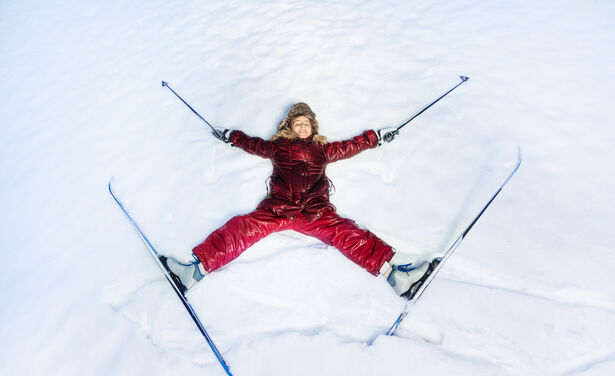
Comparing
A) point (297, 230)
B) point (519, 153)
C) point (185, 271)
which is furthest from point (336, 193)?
point (519, 153)

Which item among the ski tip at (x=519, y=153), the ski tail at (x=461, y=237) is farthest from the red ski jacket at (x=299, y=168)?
the ski tip at (x=519, y=153)

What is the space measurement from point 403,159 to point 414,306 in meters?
1.43

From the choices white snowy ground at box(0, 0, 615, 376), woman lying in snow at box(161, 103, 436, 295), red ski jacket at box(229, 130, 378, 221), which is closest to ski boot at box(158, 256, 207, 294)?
woman lying in snow at box(161, 103, 436, 295)

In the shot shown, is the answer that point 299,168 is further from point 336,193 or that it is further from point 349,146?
point 349,146

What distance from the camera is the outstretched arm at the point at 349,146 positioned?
2.70 m

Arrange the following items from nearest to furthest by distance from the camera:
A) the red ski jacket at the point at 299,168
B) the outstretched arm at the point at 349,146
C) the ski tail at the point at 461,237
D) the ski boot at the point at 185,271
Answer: the ski tail at the point at 461,237 < the ski boot at the point at 185,271 < the red ski jacket at the point at 299,168 < the outstretched arm at the point at 349,146

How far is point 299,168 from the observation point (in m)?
2.57

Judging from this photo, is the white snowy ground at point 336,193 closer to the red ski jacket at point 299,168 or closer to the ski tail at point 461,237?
the ski tail at point 461,237

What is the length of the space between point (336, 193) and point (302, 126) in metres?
0.74

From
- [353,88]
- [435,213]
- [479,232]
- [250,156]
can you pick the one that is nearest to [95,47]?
[250,156]

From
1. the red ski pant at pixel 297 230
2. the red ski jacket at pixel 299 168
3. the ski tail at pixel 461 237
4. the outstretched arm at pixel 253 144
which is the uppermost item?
the outstretched arm at pixel 253 144

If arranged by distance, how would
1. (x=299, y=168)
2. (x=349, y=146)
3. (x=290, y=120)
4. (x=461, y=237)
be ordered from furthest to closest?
(x=290, y=120)
(x=349, y=146)
(x=299, y=168)
(x=461, y=237)

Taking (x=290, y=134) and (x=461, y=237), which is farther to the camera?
(x=290, y=134)

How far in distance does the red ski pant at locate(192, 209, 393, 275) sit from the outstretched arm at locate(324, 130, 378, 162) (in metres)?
0.62
